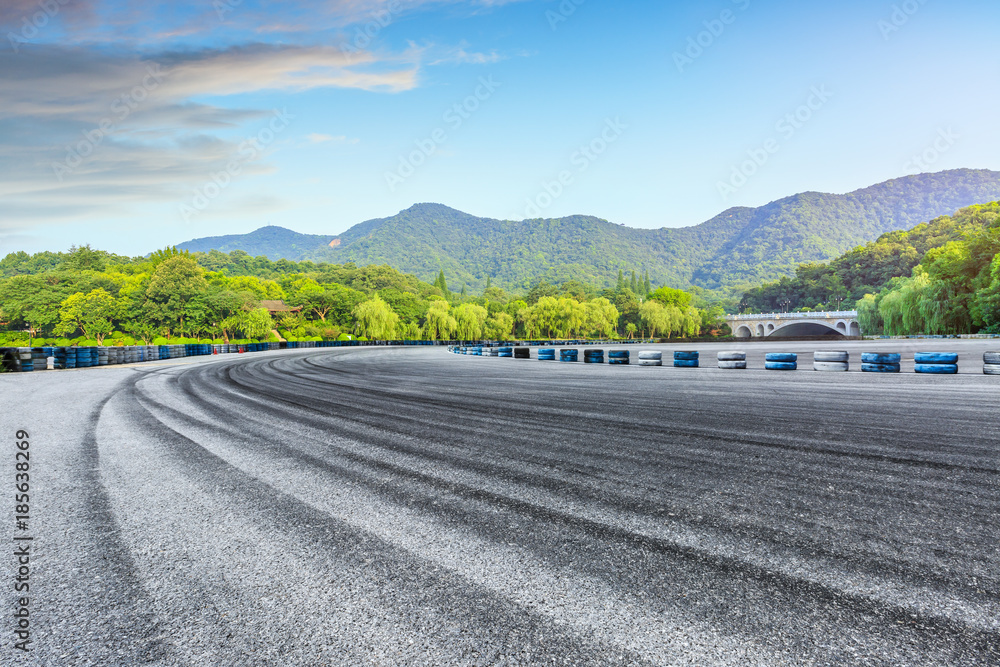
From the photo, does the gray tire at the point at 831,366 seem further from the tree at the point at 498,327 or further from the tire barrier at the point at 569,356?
the tree at the point at 498,327

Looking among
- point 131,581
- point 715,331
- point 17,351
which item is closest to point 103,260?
point 17,351

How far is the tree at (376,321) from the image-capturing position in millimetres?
83125

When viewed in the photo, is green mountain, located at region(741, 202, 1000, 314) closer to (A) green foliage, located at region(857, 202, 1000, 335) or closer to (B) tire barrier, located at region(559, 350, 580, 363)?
(A) green foliage, located at region(857, 202, 1000, 335)

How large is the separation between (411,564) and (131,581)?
1.78m

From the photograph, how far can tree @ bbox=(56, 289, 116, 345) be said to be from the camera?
9969 centimetres

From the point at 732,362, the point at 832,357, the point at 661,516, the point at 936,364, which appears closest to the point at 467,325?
the point at 732,362

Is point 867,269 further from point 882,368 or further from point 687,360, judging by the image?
point 882,368

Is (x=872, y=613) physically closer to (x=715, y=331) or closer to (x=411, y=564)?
(x=411, y=564)

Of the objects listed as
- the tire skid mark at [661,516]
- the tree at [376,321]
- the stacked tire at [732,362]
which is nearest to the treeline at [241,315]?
the tree at [376,321]

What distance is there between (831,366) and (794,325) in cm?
13637

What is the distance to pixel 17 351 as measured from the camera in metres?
25.6

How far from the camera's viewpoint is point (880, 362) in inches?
736

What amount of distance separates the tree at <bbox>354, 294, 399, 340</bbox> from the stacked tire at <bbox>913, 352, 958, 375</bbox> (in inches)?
2877

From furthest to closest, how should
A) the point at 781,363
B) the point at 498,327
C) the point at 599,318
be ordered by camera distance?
the point at 599,318, the point at 498,327, the point at 781,363
